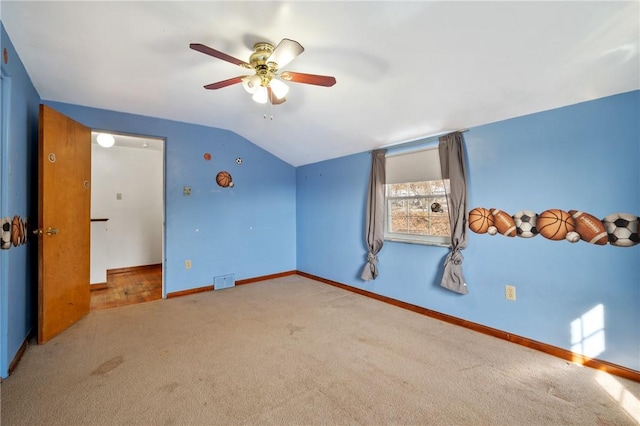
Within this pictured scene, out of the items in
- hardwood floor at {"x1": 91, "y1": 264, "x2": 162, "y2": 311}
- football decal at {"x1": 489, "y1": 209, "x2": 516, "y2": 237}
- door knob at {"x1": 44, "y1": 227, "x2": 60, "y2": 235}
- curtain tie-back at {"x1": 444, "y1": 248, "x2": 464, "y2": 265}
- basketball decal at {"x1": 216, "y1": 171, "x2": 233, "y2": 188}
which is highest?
basketball decal at {"x1": 216, "y1": 171, "x2": 233, "y2": 188}

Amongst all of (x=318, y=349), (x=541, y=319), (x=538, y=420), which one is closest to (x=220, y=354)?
(x=318, y=349)

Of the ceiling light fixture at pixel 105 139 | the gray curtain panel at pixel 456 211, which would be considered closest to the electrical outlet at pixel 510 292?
the gray curtain panel at pixel 456 211

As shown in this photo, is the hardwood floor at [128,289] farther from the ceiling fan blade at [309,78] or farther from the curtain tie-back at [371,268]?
the ceiling fan blade at [309,78]

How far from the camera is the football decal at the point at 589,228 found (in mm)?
2035

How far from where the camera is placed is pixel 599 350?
6.64ft


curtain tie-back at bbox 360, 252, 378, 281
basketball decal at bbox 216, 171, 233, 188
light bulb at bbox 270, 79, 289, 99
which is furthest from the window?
basketball decal at bbox 216, 171, 233, 188

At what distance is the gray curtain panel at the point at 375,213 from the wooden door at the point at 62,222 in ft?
10.9

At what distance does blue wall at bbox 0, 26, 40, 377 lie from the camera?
1.90 m

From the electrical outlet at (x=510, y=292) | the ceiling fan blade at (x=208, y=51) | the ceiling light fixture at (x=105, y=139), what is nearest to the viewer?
the ceiling fan blade at (x=208, y=51)

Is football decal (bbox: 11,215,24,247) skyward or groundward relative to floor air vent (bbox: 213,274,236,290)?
skyward

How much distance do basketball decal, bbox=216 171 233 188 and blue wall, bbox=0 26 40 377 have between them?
1954 mm

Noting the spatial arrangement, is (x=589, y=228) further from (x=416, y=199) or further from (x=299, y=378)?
(x=299, y=378)

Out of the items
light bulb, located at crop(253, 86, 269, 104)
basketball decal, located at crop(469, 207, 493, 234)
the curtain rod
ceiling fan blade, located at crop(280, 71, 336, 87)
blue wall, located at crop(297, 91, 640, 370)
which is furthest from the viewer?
the curtain rod

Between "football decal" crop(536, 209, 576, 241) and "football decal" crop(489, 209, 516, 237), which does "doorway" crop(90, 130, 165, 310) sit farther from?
"football decal" crop(536, 209, 576, 241)
